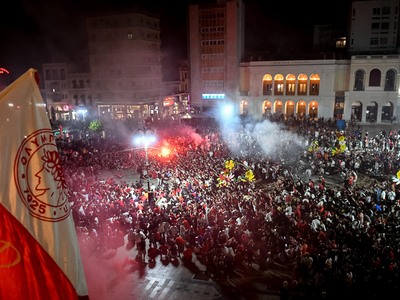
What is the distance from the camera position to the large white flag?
129 inches

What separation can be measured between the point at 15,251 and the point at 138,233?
10.2 metres

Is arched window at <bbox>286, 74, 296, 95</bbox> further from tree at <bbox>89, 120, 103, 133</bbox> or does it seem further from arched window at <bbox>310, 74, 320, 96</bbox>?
tree at <bbox>89, 120, 103, 133</bbox>

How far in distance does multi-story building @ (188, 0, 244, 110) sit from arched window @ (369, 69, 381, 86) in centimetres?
1778

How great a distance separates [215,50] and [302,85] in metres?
13.7

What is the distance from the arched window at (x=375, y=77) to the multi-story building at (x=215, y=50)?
58.3ft

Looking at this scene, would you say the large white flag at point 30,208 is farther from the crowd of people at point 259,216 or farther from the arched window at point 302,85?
the arched window at point 302,85

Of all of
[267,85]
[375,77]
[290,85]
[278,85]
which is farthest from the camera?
[267,85]

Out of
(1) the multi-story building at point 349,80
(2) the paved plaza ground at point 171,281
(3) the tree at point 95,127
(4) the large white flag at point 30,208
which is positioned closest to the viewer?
(4) the large white flag at point 30,208

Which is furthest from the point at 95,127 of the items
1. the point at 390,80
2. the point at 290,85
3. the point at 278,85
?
the point at 390,80

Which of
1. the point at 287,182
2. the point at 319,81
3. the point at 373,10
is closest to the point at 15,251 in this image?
the point at 287,182

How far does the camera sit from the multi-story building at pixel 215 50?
52.1 m

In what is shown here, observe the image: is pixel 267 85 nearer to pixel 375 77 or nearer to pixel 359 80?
pixel 359 80

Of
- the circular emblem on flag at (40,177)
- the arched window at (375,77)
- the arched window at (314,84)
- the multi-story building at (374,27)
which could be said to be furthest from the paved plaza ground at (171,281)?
the multi-story building at (374,27)

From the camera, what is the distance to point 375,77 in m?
46.0
